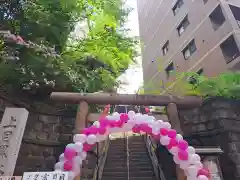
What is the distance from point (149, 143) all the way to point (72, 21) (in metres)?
6.34

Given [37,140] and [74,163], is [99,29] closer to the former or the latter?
[37,140]

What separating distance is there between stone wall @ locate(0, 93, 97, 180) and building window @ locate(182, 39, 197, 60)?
Result: 1060 centimetres

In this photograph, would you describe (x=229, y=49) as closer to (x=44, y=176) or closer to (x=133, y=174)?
(x=133, y=174)

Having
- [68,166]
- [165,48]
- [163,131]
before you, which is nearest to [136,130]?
[163,131]

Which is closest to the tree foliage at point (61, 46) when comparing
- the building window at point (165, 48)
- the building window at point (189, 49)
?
the building window at point (189, 49)

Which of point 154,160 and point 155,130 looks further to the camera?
point 154,160

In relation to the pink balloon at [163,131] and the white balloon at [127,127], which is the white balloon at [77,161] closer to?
the white balloon at [127,127]

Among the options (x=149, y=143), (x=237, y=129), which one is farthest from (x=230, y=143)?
(x=149, y=143)

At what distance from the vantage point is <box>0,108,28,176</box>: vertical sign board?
13.6 feet

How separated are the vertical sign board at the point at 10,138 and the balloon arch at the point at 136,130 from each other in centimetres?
92

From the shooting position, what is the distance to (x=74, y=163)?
15.3 ft

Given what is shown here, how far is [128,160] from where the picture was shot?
28.6 ft

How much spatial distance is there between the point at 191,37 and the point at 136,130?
11.3 m

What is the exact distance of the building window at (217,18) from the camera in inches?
506
